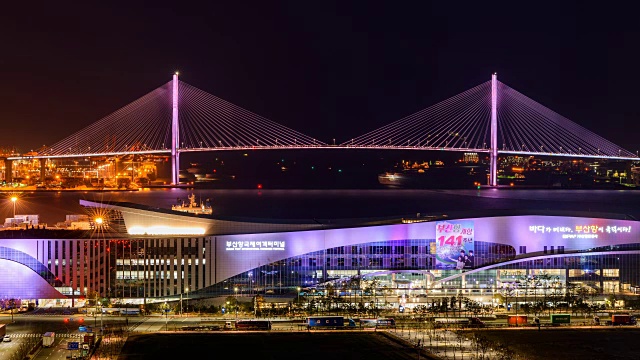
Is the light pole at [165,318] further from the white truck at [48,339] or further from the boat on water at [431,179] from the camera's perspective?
→ the boat on water at [431,179]

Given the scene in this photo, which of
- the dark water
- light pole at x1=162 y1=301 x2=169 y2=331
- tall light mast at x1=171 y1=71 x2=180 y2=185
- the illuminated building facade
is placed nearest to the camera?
light pole at x1=162 y1=301 x2=169 y2=331

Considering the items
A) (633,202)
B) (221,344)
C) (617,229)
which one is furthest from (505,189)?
(221,344)

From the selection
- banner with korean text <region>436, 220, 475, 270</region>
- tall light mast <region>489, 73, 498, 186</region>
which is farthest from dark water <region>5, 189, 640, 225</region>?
banner with korean text <region>436, 220, 475, 270</region>

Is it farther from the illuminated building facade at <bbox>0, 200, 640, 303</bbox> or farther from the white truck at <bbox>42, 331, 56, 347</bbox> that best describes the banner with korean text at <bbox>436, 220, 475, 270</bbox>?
the white truck at <bbox>42, 331, 56, 347</bbox>

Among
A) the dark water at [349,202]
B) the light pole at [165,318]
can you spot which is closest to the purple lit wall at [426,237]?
the light pole at [165,318]

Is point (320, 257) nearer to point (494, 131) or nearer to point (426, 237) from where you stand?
point (426, 237)

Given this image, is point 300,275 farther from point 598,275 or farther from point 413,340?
point 598,275
